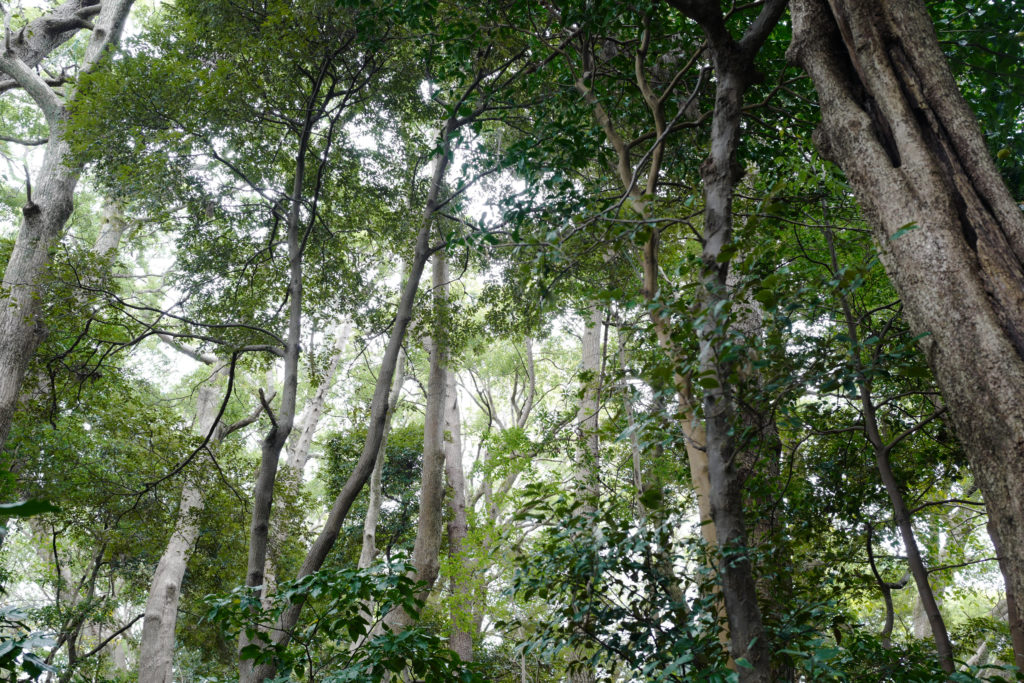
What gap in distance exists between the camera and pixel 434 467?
859 cm

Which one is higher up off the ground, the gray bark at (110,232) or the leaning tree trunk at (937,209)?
the gray bark at (110,232)

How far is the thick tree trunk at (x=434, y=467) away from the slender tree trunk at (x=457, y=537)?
0.24m

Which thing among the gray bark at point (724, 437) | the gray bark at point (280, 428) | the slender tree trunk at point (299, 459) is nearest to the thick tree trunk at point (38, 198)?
the gray bark at point (280, 428)

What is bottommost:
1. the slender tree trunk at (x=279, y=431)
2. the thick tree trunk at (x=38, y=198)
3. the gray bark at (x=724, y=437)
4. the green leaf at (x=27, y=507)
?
the green leaf at (x=27, y=507)

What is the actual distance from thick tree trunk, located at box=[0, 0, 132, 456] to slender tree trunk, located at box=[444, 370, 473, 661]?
16.5 ft

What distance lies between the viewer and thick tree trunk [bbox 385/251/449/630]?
7852 millimetres

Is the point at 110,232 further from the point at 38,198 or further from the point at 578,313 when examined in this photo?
the point at 578,313

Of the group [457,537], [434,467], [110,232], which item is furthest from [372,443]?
[110,232]

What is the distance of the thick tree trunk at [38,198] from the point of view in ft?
24.4

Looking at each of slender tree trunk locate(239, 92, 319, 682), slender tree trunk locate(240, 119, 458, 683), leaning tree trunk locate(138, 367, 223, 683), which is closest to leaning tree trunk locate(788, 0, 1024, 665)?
slender tree trunk locate(240, 119, 458, 683)

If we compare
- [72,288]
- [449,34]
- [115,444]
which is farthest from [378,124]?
[115,444]

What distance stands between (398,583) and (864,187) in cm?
268

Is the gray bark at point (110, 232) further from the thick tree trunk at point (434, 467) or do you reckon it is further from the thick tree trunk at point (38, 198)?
the thick tree trunk at point (434, 467)

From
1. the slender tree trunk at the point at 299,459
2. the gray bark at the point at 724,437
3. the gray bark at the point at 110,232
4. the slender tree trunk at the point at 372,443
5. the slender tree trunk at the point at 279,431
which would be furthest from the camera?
the gray bark at the point at 110,232
